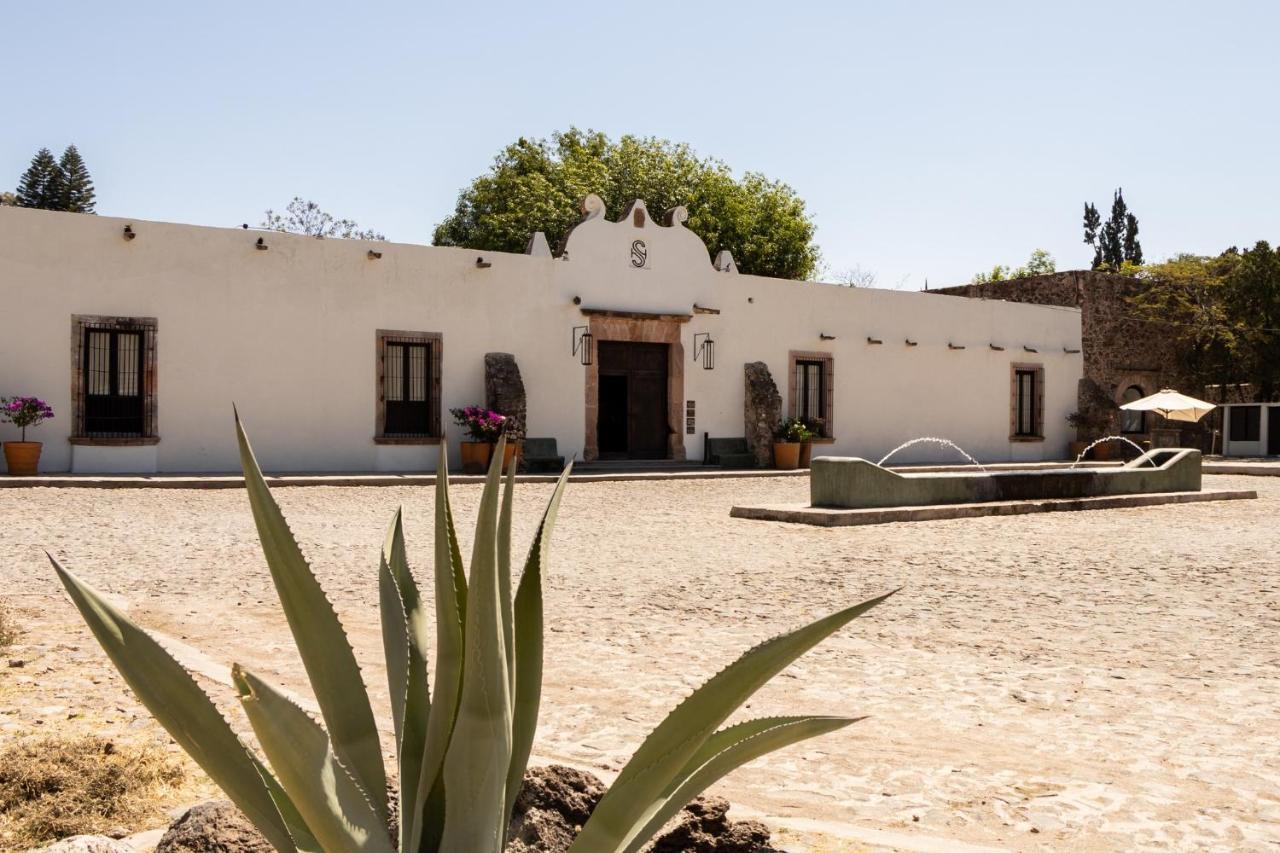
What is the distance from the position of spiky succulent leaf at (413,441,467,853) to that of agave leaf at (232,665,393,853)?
0.11m

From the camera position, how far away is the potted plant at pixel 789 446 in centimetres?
1877

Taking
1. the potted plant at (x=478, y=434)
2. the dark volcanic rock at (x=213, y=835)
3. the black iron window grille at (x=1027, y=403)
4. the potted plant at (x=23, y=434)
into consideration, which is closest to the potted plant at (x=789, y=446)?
the potted plant at (x=478, y=434)

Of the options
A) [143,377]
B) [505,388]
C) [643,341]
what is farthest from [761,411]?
[143,377]

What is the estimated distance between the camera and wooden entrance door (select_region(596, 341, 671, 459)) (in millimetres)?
18391

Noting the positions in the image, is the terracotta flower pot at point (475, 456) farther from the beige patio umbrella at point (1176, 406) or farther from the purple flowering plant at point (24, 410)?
the beige patio umbrella at point (1176, 406)

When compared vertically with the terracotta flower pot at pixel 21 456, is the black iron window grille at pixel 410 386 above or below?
above

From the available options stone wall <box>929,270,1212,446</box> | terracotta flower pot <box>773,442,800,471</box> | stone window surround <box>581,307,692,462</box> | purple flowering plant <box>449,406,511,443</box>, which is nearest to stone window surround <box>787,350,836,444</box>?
terracotta flower pot <box>773,442,800,471</box>

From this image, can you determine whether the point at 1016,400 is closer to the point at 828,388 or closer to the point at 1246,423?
the point at 828,388

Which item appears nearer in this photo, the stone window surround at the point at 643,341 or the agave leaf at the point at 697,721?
the agave leaf at the point at 697,721

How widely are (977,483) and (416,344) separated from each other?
847 cm

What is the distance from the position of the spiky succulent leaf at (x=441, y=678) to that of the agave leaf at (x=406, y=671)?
0.11 feet

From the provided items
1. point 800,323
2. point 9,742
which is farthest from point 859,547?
point 800,323

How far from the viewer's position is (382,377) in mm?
16125

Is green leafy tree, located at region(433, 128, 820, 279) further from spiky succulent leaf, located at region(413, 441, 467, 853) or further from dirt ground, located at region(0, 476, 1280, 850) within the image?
spiky succulent leaf, located at region(413, 441, 467, 853)
